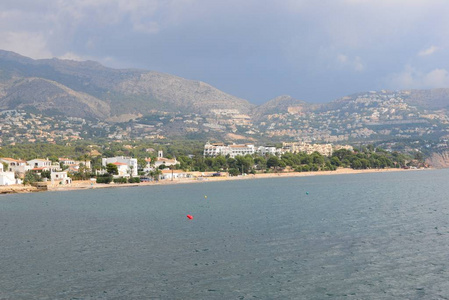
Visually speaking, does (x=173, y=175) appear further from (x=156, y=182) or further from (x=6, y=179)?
(x=6, y=179)

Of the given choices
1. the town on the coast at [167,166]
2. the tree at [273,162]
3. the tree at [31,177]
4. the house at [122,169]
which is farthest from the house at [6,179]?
the tree at [273,162]

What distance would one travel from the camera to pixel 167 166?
138 metres

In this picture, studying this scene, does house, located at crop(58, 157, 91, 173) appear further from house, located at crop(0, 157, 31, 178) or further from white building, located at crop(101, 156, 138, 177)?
house, located at crop(0, 157, 31, 178)

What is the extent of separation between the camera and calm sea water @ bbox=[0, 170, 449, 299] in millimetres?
20922

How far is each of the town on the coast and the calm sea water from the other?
5636 centimetres

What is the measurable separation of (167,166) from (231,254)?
11122cm

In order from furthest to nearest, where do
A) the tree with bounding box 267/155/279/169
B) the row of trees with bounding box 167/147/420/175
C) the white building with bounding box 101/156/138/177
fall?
the tree with bounding box 267/155/279/169 < the row of trees with bounding box 167/147/420/175 < the white building with bounding box 101/156/138/177

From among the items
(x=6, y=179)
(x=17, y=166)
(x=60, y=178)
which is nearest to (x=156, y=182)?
(x=60, y=178)

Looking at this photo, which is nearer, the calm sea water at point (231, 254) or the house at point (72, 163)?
the calm sea water at point (231, 254)

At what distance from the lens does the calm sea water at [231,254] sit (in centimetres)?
2092

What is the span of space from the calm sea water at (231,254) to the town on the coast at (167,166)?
5636 centimetres

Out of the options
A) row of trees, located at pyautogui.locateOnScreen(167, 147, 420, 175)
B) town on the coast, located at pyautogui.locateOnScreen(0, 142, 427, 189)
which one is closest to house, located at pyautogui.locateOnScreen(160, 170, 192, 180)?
town on the coast, located at pyautogui.locateOnScreen(0, 142, 427, 189)

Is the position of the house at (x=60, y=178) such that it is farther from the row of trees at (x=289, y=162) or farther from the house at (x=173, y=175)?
the row of trees at (x=289, y=162)

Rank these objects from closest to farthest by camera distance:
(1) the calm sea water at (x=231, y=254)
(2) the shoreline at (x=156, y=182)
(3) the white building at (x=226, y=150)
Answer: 1. (1) the calm sea water at (x=231, y=254)
2. (2) the shoreline at (x=156, y=182)
3. (3) the white building at (x=226, y=150)
